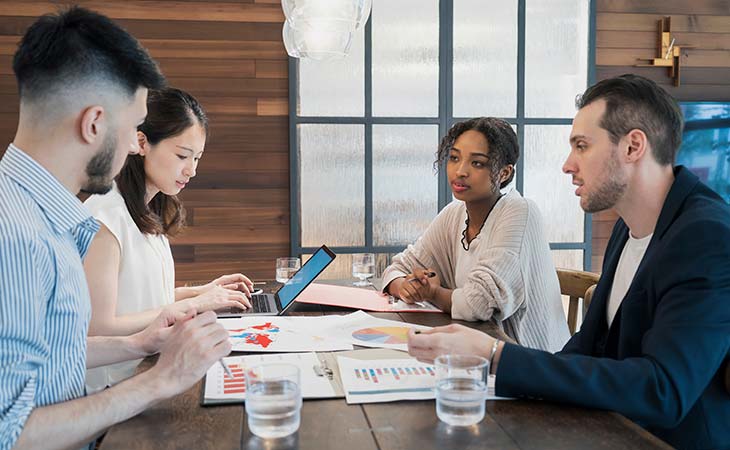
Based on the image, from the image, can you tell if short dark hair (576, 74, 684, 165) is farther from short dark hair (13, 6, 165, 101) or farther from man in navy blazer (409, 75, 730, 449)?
short dark hair (13, 6, 165, 101)

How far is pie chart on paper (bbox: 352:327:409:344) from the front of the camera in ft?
5.84

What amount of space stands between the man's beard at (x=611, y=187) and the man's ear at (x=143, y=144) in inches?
53.9

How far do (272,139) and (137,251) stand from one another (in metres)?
2.38

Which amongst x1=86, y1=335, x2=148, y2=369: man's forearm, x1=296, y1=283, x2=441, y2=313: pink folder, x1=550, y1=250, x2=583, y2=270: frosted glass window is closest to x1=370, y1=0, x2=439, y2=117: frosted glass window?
x1=550, y1=250, x2=583, y2=270: frosted glass window

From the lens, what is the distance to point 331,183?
14.5 ft

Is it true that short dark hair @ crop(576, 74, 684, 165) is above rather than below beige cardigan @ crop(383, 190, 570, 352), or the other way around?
above

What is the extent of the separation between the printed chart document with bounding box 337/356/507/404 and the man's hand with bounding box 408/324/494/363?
0.19 ft

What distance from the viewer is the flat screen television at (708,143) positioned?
455cm

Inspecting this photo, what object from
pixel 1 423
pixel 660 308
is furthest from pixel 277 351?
pixel 660 308

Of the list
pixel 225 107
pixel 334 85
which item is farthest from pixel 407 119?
pixel 225 107

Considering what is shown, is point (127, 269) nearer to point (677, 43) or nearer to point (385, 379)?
point (385, 379)

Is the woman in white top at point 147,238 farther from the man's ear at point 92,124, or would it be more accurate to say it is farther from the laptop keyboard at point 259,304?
the man's ear at point 92,124

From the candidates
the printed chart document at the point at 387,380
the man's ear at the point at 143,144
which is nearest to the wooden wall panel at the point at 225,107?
the man's ear at the point at 143,144

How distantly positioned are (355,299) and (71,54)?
1356 millimetres
